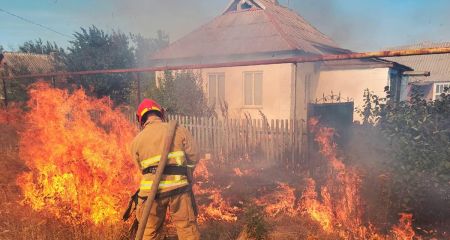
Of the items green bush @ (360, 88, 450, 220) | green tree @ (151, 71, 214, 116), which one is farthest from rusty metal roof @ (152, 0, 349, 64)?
green bush @ (360, 88, 450, 220)

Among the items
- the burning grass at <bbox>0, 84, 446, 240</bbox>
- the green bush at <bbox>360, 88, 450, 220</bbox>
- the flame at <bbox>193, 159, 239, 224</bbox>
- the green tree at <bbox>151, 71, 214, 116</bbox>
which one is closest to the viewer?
the green bush at <bbox>360, 88, 450, 220</bbox>

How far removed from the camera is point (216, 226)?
4.26m

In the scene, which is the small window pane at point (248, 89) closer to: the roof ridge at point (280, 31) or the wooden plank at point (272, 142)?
the roof ridge at point (280, 31)

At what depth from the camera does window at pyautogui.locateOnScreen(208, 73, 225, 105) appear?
1330 centimetres

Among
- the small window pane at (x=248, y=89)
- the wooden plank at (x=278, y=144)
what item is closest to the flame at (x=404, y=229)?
the wooden plank at (x=278, y=144)

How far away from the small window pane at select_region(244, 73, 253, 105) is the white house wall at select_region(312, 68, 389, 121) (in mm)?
3310

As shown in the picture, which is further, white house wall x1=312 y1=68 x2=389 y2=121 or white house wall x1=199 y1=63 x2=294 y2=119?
white house wall x1=312 y1=68 x2=389 y2=121

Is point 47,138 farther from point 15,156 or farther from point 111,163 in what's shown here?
point 15,156

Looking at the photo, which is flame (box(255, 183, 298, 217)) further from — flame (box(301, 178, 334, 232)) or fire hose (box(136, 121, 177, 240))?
fire hose (box(136, 121, 177, 240))

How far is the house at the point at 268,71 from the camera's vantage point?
484 inches

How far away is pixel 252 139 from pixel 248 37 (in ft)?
22.9

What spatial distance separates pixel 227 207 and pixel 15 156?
20.1 feet

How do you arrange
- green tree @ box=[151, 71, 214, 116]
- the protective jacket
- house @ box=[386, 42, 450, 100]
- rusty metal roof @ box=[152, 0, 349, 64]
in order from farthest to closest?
1. house @ box=[386, 42, 450, 100]
2. rusty metal roof @ box=[152, 0, 349, 64]
3. green tree @ box=[151, 71, 214, 116]
4. the protective jacket

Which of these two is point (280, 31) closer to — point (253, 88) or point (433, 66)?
point (253, 88)
